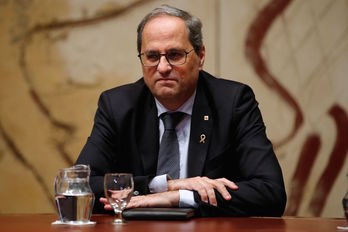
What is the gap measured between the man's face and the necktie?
98 mm

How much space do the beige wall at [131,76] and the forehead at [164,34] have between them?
1013 millimetres

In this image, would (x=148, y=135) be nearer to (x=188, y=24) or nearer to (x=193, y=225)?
(x=188, y=24)

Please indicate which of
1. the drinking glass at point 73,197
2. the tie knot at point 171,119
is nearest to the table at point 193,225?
the drinking glass at point 73,197

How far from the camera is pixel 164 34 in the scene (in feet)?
9.35

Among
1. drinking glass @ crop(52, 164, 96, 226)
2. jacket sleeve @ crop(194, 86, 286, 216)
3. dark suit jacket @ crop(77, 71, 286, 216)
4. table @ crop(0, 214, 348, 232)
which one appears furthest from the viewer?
dark suit jacket @ crop(77, 71, 286, 216)

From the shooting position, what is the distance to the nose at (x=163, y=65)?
2790 millimetres

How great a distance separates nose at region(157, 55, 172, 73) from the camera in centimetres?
279

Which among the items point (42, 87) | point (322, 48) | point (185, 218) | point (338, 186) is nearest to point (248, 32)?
point (322, 48)

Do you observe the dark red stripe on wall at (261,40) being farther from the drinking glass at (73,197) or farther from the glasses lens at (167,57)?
the drinking glass at (73,197)

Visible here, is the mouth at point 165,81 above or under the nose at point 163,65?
under

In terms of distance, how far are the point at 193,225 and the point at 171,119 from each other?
1025mm

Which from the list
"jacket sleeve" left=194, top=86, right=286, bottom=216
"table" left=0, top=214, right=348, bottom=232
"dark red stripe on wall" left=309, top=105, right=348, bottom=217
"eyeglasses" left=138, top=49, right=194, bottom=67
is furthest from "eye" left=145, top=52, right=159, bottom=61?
"dark red stripe on wall" left=309, top=105, right=348, bottom=217

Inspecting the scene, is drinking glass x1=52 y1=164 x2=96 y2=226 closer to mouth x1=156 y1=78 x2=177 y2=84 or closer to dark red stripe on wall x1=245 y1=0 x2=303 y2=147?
mouth x1=156 y1=78 x2=177 y2=84

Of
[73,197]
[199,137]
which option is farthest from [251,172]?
[73,197]
